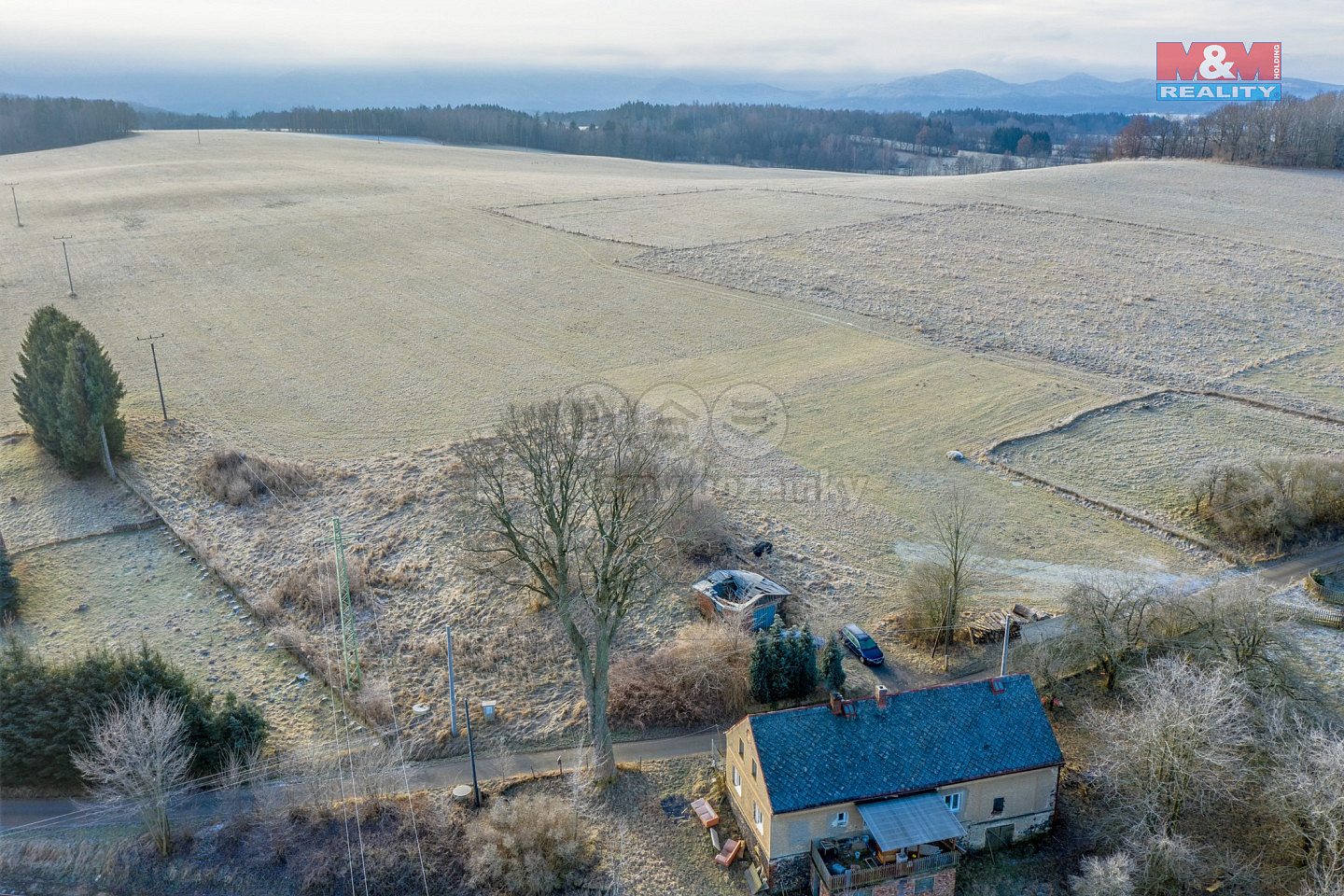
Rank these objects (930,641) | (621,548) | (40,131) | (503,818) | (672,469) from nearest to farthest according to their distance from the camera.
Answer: (503,818), (621,548), (930,641), (672,469), (40,131)

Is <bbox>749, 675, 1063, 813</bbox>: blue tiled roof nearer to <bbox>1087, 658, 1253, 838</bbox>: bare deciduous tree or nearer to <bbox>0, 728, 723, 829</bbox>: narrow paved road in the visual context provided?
<bbox>1087, 658, 1253, 838</bbox>: bare deciduous tree

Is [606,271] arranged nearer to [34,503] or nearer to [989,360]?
[989,360]

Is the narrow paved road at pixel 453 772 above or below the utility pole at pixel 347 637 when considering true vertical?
below

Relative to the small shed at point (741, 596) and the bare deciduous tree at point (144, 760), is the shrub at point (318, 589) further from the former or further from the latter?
the small shed at point (741, 596)

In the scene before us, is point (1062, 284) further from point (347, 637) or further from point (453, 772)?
point (453, 772)

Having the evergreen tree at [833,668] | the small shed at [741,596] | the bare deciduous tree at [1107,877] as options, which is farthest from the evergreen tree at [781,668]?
the bare deciduous tree at [1107,877]

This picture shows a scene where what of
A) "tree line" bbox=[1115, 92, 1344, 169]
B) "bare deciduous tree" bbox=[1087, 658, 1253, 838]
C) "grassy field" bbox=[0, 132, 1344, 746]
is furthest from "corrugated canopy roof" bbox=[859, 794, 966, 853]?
"tree line" bbox=[1115, 92, 1344, 169]

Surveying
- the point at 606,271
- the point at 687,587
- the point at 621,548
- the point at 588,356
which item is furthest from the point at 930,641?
the point at 606,271
